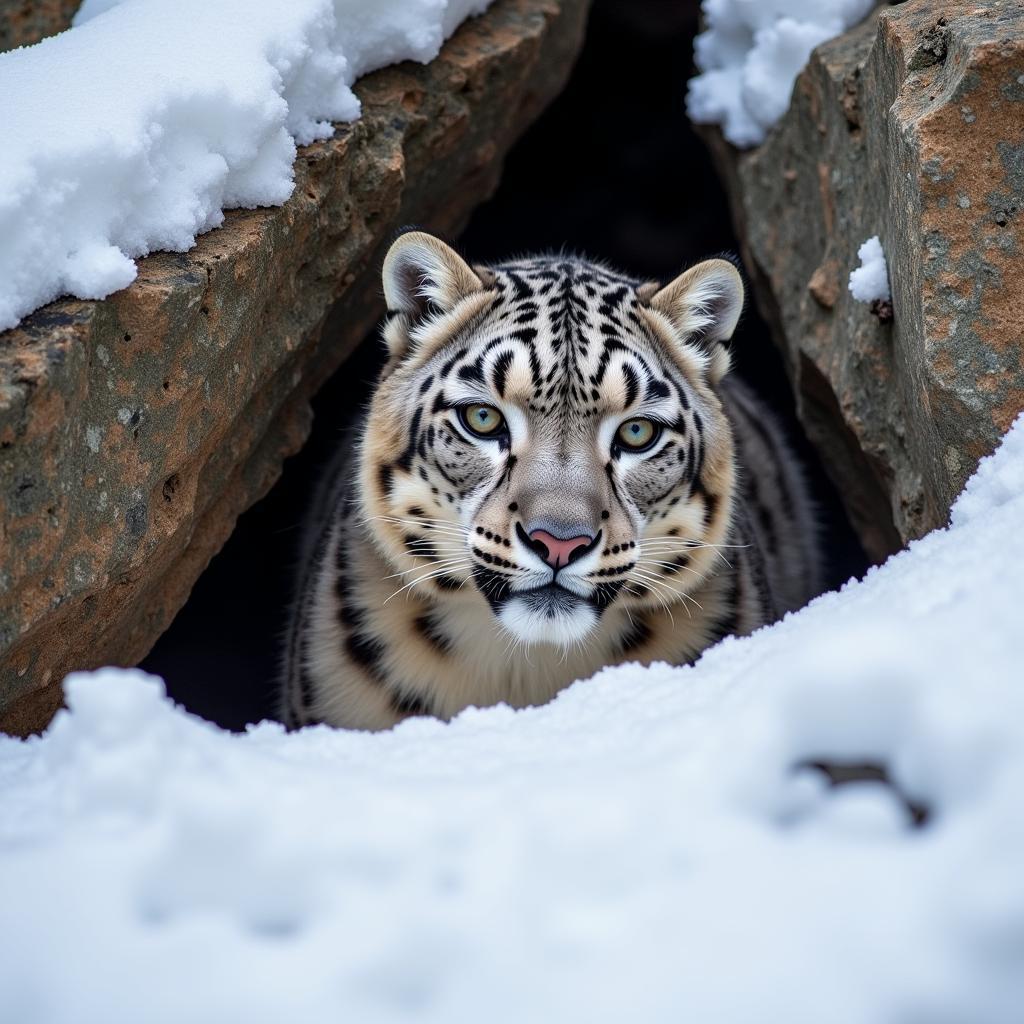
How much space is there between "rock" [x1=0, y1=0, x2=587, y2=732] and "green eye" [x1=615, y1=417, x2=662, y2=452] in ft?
3.13

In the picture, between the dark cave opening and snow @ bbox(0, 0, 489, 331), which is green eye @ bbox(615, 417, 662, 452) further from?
the dark cave opening

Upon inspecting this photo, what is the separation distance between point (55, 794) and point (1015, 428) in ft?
6.44

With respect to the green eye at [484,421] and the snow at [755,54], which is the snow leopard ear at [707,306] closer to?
the green eye at [484,421]

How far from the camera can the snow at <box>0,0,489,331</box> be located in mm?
2326

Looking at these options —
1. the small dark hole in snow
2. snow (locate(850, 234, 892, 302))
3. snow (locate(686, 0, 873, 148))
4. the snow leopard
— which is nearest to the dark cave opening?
snow (locate(686, 0, 873, 148))

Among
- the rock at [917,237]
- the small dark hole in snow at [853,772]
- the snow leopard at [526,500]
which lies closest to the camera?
the small dark hole in snow at [853,772]

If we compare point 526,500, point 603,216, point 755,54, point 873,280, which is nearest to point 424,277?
point 526,500

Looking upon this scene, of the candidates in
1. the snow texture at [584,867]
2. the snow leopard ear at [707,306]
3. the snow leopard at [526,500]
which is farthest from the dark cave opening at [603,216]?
the snow texture at [584,867]

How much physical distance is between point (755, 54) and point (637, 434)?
1842 mm

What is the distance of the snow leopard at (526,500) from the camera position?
2.81 meters

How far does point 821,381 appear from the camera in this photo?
3.85 m

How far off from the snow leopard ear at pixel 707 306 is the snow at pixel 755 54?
110 cm

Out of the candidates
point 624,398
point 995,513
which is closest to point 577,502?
point 624,398

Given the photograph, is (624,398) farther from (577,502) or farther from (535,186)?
(535,186)
